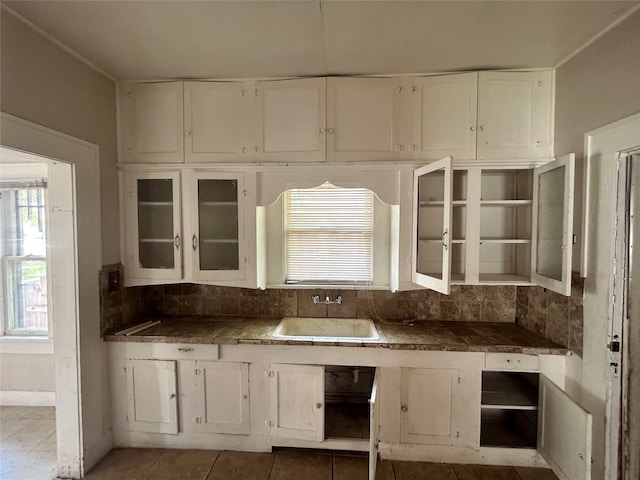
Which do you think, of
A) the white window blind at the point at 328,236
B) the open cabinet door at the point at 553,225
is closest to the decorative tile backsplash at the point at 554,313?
the open cabinet door at the point at 553,225

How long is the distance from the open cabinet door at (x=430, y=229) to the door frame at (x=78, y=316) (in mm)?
2166

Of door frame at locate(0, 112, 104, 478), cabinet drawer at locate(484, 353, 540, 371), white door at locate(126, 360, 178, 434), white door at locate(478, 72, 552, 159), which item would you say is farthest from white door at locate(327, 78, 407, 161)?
white door at locate(126, 360, 178, 434)

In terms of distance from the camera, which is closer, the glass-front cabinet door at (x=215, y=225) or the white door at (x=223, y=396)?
the white door at (x=223, y=396)

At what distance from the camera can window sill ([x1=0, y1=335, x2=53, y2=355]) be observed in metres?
2.58

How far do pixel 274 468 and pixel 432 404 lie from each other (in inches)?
43.5

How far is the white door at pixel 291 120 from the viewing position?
2.06 m

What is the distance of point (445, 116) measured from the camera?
2012mm

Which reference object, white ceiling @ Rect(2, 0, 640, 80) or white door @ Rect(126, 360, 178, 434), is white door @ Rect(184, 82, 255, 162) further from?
white door @ Rect(126, 360, 178, 434)

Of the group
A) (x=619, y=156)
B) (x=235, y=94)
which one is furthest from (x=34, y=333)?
(x=619, y=156)

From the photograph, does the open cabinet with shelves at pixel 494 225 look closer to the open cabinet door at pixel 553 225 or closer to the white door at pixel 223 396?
the open cabinet door at pixel 553 225

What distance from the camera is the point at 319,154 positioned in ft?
6.80

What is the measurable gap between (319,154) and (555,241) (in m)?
1.61

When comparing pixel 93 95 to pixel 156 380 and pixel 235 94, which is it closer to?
pixel 235 94

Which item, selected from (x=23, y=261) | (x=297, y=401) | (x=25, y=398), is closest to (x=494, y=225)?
(x=297, y=401)
